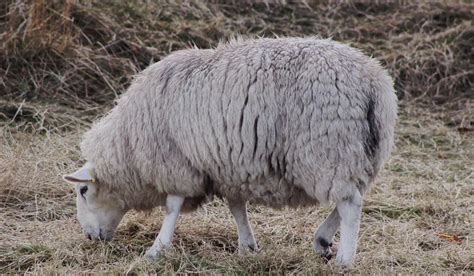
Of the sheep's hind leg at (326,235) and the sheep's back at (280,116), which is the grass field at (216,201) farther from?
the sheep's back at (280,116)

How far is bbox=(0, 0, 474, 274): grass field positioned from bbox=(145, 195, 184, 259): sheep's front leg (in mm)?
114

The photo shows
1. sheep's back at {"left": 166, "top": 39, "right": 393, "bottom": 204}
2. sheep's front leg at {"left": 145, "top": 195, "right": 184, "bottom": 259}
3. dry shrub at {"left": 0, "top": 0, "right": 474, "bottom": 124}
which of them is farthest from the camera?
dry shrub at {"left": 0, "top": 0, "right": 474, "bottom": 124}

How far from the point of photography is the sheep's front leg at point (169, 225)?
5.06 meters

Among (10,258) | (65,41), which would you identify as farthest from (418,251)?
(65,41)

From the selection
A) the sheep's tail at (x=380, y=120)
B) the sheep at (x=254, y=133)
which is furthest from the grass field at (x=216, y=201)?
the sheep's tail at (x=380, y=120)

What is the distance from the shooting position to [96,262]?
16.3ft

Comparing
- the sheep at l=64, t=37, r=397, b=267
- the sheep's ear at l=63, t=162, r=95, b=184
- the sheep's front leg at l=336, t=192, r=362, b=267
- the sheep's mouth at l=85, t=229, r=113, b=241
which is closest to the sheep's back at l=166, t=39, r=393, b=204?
the sheep at l=64, t=37, r=397, b=267

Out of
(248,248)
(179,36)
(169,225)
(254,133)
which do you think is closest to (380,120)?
(254,133)

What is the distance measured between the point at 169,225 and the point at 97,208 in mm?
542

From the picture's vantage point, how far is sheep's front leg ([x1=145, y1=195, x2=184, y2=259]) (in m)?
5.06

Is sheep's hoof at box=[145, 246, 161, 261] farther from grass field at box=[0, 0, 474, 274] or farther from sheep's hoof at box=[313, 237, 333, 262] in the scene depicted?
sheep's hoof at box=[313, 237, 333, 262]

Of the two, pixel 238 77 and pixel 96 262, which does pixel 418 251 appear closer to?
pixel 238 77

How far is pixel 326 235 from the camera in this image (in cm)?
507

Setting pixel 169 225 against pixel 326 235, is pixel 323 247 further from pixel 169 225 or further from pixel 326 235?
pixel 169 225
